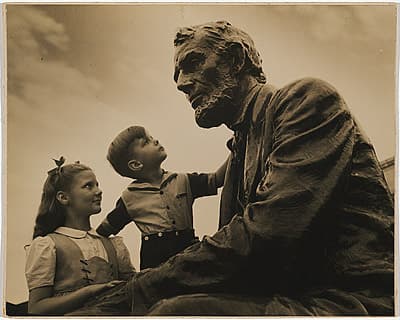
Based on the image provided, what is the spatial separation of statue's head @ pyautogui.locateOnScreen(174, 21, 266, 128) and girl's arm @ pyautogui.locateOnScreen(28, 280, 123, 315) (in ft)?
2.02

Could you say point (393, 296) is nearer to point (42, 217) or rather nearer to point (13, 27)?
point (42, 217)

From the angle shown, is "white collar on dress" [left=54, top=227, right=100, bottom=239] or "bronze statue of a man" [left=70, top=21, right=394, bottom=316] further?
"white collar on dress" [left=54, top=227, right=100, bottom=239]

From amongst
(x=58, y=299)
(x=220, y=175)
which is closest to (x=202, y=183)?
(x=220, y=175)

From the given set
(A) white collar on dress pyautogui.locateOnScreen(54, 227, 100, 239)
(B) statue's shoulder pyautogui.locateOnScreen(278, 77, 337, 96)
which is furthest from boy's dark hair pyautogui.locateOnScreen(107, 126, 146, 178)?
(B) statue's shoulder pyautogui.locateOnScreen(278, 77, 337, 96)

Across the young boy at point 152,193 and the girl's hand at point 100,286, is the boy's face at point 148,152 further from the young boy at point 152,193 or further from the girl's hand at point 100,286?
the girl's hand at point 100,286

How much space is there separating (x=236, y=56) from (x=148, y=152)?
412 mm

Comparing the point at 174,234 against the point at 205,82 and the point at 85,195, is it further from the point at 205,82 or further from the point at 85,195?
the point at 205,82

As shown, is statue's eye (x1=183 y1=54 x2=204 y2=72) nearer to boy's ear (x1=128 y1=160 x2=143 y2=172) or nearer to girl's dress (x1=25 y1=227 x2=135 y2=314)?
boy's ear (x1=128 y1=160 x2=143 y2=172)

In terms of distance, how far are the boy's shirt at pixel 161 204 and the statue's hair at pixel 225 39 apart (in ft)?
1.20

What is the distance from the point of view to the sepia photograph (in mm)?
2496

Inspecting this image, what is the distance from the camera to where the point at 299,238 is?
2.48 meters

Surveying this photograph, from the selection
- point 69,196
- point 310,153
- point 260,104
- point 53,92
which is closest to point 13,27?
point 53,92

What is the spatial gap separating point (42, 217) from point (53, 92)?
15.9 inches

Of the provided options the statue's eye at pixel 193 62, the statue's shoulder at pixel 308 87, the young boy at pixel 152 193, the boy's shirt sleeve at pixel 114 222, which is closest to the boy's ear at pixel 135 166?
the young boy at pixel 152 193
